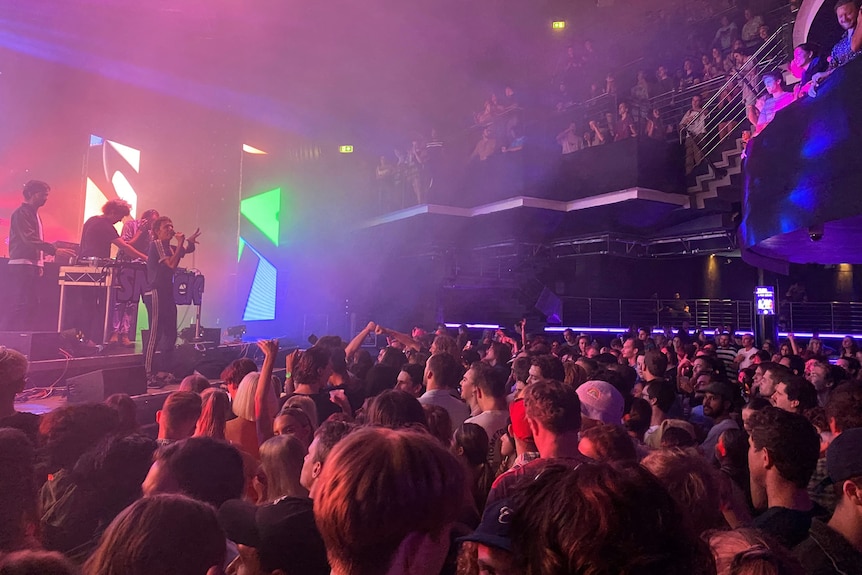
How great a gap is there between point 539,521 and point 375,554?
1.23 ft

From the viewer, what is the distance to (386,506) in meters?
1.00

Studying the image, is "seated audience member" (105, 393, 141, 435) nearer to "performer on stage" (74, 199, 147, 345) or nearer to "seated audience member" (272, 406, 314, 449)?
"seated audience member" (272, 406, 314, 449)

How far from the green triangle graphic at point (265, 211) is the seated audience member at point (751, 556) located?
1402 centimetres

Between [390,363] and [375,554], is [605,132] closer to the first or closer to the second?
[390,363]

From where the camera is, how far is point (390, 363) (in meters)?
5.09

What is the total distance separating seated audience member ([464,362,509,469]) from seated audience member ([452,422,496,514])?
0.48 meters

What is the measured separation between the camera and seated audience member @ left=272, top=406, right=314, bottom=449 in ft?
8.82

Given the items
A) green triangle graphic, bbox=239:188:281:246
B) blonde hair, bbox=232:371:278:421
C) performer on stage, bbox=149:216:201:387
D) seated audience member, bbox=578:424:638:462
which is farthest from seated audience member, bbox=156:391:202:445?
green triangle graphic, bbox=239:188:281:246

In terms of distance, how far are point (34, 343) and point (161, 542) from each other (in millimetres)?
5861

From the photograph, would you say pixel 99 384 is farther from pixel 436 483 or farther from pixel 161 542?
pixel 436 483

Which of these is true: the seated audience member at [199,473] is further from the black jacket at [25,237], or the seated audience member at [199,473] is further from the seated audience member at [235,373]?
the black jacket at [25,237]

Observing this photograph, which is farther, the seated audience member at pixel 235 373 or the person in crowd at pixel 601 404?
the seated audience member at pixel 235 373

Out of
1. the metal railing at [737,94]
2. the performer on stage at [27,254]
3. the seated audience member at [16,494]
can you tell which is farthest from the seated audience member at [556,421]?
the metal railing at [737,94]

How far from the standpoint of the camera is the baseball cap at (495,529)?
41.9 inches
